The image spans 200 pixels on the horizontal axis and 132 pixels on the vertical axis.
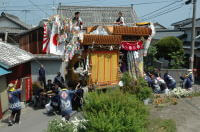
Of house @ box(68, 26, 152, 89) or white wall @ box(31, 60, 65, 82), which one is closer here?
house @ box(68, 26, 152, 89)

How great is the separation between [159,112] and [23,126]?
5927mm

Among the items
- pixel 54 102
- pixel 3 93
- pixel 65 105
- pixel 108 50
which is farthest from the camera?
pixel 108 50

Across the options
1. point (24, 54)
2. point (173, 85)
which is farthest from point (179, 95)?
point (24, 54)

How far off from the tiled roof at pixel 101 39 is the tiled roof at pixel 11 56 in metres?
3.62

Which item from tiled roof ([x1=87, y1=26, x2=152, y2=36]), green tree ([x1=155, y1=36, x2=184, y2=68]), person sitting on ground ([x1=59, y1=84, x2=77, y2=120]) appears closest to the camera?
person sitting on ground ([x1=59, y1=84, x2=77, y2=120])

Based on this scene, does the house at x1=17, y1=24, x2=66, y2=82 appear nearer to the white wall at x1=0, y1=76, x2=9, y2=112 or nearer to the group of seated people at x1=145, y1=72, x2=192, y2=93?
the white wall at x1=0, y1=76, x2=9, y2=112

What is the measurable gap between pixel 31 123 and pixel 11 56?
3.86m

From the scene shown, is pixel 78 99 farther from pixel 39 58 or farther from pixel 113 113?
pixel 39 58

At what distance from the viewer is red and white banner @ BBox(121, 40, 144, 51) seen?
13688mm

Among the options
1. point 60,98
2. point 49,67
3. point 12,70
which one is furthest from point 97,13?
point 60,98

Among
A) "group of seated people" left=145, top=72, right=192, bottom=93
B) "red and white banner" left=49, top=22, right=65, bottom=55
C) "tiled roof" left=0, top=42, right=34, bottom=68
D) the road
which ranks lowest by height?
the road

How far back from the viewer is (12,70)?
505 inches

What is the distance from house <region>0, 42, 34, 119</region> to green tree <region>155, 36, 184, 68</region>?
16108 millimetres

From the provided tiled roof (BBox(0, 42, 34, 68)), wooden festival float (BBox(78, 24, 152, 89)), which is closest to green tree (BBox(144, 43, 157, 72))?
wooden festival float (BBox(78, 24, 152, 89))
